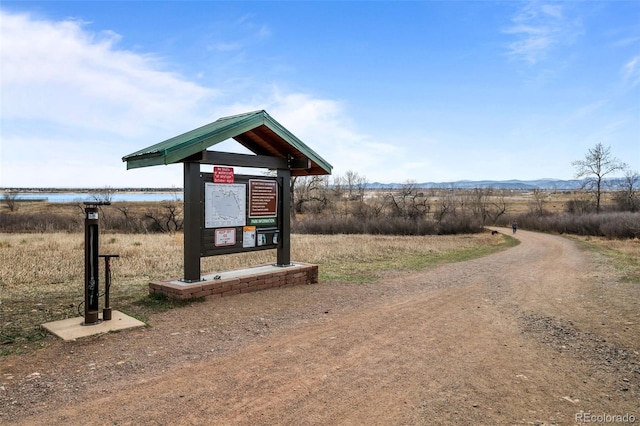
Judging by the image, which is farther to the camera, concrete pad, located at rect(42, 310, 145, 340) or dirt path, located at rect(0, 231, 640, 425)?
concrete pad, located at rect(42, 310, 145, 340)

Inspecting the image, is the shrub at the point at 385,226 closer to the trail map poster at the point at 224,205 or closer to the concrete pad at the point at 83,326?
the trail map poster at the point at 224,205

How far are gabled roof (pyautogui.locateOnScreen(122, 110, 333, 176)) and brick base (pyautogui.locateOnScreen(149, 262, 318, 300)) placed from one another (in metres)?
A: 2.23

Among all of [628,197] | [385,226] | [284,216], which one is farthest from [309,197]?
[284,216]

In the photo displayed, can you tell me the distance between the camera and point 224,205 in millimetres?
8945

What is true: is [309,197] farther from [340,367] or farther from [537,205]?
[340,367]

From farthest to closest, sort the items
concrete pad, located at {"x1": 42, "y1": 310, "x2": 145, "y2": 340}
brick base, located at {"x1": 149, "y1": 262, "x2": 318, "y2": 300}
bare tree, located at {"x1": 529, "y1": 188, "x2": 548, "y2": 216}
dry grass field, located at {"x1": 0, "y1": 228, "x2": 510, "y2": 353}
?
bare tree, located at {"x1": 529, "y1": 188, "x2": 548, "y2": 216}, brick base, located at {"x1": 149, "y1": 262, "x2": 318, "y2": 300}, dry grass field, located at {"x1": 0, "y1": 228, "x2": 510, "y2": 353}, concrete pad, located at {"x1": 42, "y1": 310, "x2": 145, "y2": 340}

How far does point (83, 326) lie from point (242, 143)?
5208mm

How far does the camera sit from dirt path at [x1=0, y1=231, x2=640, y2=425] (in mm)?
3957

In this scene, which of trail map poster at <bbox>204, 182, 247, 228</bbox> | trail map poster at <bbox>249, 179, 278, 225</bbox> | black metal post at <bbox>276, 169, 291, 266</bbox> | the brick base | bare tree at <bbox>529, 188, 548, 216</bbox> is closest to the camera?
the brick base

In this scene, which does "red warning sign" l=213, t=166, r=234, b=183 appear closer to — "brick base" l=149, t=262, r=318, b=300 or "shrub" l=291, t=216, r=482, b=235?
"brick base" l=149, t=262, r=318, b=300

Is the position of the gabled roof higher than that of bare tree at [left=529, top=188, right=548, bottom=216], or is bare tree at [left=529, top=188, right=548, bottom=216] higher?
the gabled roof

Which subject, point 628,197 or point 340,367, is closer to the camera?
point 340,367

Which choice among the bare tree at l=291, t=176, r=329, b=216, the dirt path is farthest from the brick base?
the bare tree at l=291, t=176, r=329, b=216

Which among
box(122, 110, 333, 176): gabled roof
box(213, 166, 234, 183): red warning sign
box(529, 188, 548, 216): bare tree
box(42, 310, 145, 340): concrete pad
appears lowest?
box(42, 310, 145, 340): concrete pad
